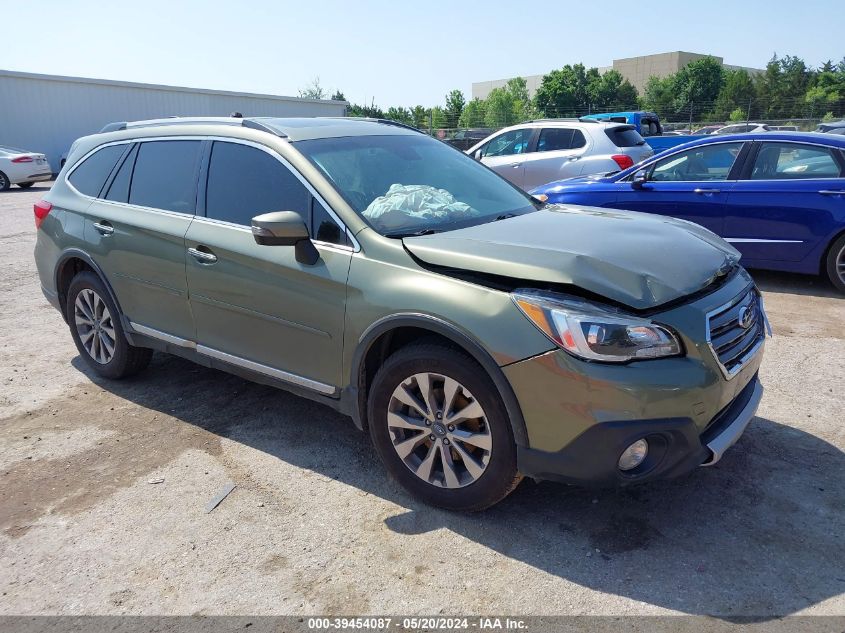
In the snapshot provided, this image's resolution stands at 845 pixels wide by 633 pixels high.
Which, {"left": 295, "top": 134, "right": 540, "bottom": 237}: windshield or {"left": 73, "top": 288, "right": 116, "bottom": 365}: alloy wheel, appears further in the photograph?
{"left": 73, "top": 288, "right": 116, "bottom": 365}: alloy wheel

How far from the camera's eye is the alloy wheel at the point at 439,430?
299cm

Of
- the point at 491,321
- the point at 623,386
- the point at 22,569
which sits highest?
the point at 491,321

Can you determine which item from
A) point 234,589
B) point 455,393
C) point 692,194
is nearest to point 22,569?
point 234,589

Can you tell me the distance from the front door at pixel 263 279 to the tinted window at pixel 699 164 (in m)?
5.23

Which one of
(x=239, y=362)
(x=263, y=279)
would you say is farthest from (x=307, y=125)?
(x=239, y=362)

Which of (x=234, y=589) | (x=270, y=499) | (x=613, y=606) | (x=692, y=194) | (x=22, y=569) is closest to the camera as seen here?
(x=613, y=606)

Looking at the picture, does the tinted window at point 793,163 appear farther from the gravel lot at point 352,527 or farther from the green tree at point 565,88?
the green tree at point 565,88

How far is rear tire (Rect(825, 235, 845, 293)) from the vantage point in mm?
6602

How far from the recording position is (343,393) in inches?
136

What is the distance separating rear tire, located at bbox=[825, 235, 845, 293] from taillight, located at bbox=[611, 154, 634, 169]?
4.12 m

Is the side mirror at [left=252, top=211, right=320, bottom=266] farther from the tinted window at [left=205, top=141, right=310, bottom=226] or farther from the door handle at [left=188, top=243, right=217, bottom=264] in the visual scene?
the door handle at [left=188, top=243, right=217, bottom=264]

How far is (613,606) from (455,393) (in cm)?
103

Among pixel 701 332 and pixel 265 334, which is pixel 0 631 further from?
pixel 701 332

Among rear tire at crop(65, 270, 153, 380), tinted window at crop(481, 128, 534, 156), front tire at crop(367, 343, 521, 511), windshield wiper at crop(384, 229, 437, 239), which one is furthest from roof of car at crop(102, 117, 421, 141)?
tinted window at crop(481, 128, 534, 156)
